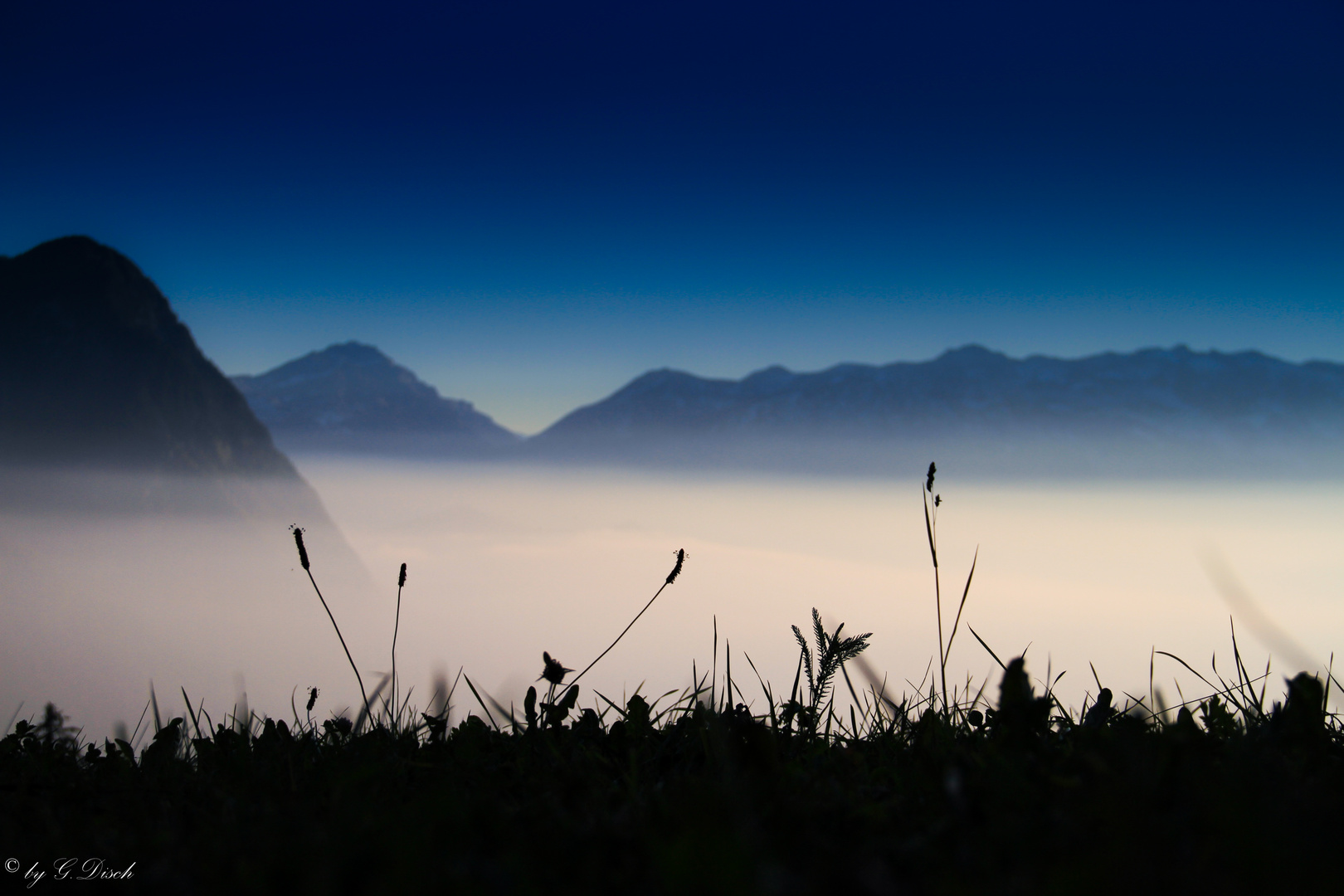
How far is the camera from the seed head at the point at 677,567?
3.32 meters

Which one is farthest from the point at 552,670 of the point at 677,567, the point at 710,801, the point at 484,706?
the point at 710,801

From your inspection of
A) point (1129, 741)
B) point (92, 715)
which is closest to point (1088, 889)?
point (1129, 741)

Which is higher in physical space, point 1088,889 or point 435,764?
point 1088,889

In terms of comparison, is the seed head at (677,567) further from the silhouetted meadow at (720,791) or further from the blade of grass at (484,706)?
the blade of grass at (484,706)

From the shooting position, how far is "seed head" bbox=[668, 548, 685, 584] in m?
3.32

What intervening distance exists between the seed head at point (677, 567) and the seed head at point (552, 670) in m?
0.67

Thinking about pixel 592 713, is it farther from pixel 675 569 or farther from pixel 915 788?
pixel 915 788

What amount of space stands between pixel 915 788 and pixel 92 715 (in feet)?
749

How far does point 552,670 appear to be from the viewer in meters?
3.25

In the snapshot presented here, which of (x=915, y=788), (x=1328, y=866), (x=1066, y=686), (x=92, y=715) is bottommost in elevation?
(x=92, y=715)

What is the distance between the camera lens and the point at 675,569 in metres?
3.35

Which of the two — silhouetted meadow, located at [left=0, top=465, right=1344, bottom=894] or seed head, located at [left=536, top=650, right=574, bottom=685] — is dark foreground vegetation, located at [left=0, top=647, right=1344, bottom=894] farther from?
seed head, located at [left=536, top=650, right=574, bottom=685]

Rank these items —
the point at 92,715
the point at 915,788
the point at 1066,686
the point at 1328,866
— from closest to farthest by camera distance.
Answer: the point at 1328,866
the point at 915,788
the point at 1066,686
the point at 92,715

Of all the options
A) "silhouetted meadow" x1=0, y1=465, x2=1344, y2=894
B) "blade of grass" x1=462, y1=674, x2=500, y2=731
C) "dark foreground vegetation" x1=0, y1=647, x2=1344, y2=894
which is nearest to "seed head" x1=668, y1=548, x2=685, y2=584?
"silhouetted meadow" x1=0, y1=465, x2=1344, y2=894
